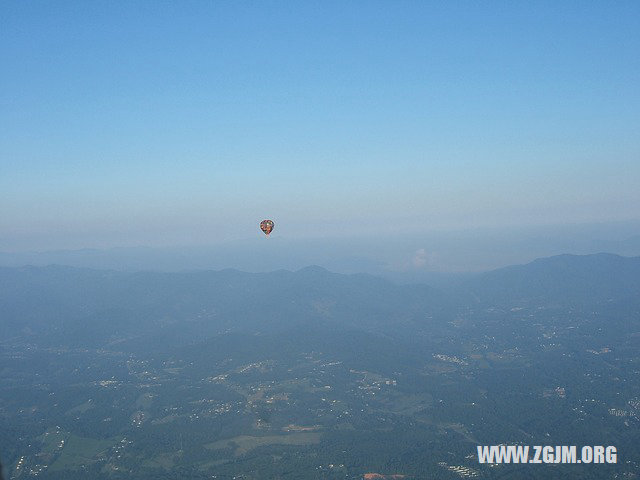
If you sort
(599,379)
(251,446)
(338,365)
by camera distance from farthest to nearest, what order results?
(338,365), (599,379), (251,446)

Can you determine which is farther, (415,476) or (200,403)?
(200,403)

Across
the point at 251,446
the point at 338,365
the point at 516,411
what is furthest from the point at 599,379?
Answer: the point at 251,446

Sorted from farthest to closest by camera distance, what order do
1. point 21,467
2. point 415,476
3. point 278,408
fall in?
point 278,408, point 21,467, point 415,476

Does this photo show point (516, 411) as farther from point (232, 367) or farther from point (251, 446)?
point (232, 367)

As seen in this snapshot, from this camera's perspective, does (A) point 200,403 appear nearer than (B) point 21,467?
No

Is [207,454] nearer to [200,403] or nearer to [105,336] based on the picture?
[200,403]

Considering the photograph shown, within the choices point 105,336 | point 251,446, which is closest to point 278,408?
point 251,446

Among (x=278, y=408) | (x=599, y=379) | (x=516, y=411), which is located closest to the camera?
(x=516, y=411)

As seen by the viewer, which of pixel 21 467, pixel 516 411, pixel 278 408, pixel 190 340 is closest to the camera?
pixel 21 467
